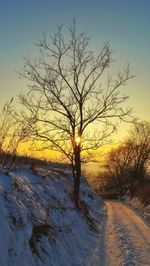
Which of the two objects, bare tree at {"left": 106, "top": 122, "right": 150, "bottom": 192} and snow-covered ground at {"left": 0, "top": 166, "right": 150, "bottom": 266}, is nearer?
snow-covered ground at {"left": 0, "top": 166, "right": 150, "bottom": 266}

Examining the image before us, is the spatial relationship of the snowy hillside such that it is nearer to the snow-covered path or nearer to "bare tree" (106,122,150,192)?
the snow-covered path

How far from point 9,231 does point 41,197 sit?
4789 mm

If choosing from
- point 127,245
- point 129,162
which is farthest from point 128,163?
point 127,245

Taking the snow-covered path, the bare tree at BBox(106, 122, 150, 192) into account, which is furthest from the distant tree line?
the snow-covered path

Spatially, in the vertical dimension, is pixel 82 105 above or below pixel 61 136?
above

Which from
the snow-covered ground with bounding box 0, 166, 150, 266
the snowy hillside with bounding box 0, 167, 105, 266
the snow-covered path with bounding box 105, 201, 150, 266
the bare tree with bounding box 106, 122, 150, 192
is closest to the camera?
the snowy hillside with bounding box 0, 167, 105, 266

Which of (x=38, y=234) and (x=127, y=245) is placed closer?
(x=38, y=234)

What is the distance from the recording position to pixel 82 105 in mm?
19156

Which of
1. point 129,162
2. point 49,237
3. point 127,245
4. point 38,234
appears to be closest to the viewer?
point 38,234

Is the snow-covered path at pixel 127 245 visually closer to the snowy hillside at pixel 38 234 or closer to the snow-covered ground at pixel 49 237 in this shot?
the snow-covered ground at pixel 49 237

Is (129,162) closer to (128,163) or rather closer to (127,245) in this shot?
(128,163)

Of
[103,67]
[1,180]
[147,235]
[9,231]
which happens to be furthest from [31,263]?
[103,67]

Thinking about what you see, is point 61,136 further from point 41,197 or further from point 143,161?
point 143,161

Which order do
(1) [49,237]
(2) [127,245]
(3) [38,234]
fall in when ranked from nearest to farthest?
(3) [38,234] → (1) [49,237] → (2) [127,245]
